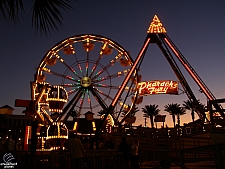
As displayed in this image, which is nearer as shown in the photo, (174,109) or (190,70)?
(190,70)

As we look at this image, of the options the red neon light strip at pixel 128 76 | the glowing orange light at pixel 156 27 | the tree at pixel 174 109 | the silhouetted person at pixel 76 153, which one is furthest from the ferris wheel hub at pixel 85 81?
the tree at pixel 174 109

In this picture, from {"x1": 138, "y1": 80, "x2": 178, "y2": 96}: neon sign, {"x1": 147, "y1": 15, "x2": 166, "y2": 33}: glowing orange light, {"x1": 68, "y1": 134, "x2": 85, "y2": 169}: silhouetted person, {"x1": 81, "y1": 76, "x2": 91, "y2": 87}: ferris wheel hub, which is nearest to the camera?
{"x1": 68, "y1": 134, "x2": 85, "y2": 169}: silhouetted person

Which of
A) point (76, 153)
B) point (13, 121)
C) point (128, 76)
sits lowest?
point (76, 153)

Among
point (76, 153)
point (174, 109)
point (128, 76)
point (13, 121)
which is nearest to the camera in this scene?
point (76, 153)

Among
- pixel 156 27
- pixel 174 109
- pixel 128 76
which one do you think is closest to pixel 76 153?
pixel 128 76

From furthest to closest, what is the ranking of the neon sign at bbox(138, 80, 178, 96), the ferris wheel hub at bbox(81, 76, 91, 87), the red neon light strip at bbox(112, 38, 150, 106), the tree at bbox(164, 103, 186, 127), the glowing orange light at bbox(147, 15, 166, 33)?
the tree at bbox(164, 103, 186, 127)
the ferris wheel hub at bbox(81, 76, 91, 87)
the glowing orange light at bbox(147, 15, 166, 33)
the neon sign at bbox(138, 80, 178, 96)
the red neon light strip at bbox(112, 38, 150, 106)

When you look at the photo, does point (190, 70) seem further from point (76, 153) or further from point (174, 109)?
point (174, 109)

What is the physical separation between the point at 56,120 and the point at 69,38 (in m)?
7.89

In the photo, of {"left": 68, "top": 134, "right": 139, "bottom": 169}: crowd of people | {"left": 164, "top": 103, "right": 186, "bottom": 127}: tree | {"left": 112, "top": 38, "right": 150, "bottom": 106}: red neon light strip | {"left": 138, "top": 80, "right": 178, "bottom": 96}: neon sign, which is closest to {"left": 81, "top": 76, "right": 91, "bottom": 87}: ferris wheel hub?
{"left": 112, "top": 38, "right": 150, "bottom": 106}: red neon light strip

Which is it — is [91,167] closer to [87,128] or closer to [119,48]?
[119,48]

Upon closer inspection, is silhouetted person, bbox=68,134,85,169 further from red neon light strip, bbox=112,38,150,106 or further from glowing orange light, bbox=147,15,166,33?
glowing orange light, bbox=147,15,166,33

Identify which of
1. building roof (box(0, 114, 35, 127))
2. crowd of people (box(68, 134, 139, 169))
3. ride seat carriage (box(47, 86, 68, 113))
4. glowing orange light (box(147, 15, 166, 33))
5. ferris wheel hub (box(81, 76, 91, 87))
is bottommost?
crowd of people (box(68, 134, 139, 169))

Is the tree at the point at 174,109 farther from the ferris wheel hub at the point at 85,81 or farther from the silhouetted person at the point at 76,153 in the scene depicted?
the silhouetted person at the point at 76,153

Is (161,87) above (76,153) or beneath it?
above
